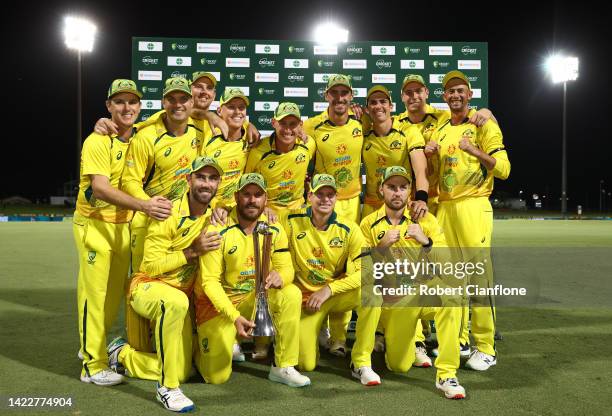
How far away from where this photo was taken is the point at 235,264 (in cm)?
457

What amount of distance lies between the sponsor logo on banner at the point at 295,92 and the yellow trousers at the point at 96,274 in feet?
27.6

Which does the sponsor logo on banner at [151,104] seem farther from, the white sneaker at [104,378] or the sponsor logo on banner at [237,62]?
the white sneaker at [104,378]

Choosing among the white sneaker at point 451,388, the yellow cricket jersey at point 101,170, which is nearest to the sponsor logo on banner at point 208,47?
the yellow cricket jersey at point 101,170

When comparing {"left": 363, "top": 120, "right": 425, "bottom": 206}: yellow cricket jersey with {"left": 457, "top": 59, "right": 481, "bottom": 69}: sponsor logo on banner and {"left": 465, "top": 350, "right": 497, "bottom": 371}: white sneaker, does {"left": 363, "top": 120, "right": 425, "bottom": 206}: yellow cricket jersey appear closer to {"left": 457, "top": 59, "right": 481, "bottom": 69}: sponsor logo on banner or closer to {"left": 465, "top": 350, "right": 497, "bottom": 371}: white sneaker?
{"left": 465, "top": 350, "right": 497, "bottom": 371}: white sneaker

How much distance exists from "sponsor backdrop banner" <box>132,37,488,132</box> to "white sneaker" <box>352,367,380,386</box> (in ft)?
26.8

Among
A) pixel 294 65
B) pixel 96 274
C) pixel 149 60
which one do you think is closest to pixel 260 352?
pixel 96 274

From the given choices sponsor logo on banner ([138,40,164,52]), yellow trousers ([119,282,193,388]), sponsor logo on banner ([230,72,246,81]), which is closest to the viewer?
yellow trousers ([119,282,193,388])

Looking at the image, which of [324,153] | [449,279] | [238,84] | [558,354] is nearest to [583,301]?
[558,354]

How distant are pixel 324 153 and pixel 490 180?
1815mm

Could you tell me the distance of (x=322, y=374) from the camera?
15.0 ft

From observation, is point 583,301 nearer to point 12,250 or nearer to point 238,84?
point 238,84

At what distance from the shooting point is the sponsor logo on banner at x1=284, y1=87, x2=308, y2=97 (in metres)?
12.5

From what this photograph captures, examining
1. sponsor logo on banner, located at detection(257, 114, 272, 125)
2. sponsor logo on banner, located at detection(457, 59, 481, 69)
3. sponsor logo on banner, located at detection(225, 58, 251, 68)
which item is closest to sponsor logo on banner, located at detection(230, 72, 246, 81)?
sponsor logo on banner, located at detection(225, 58, 251, 68)

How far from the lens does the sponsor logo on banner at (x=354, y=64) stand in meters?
12.7
